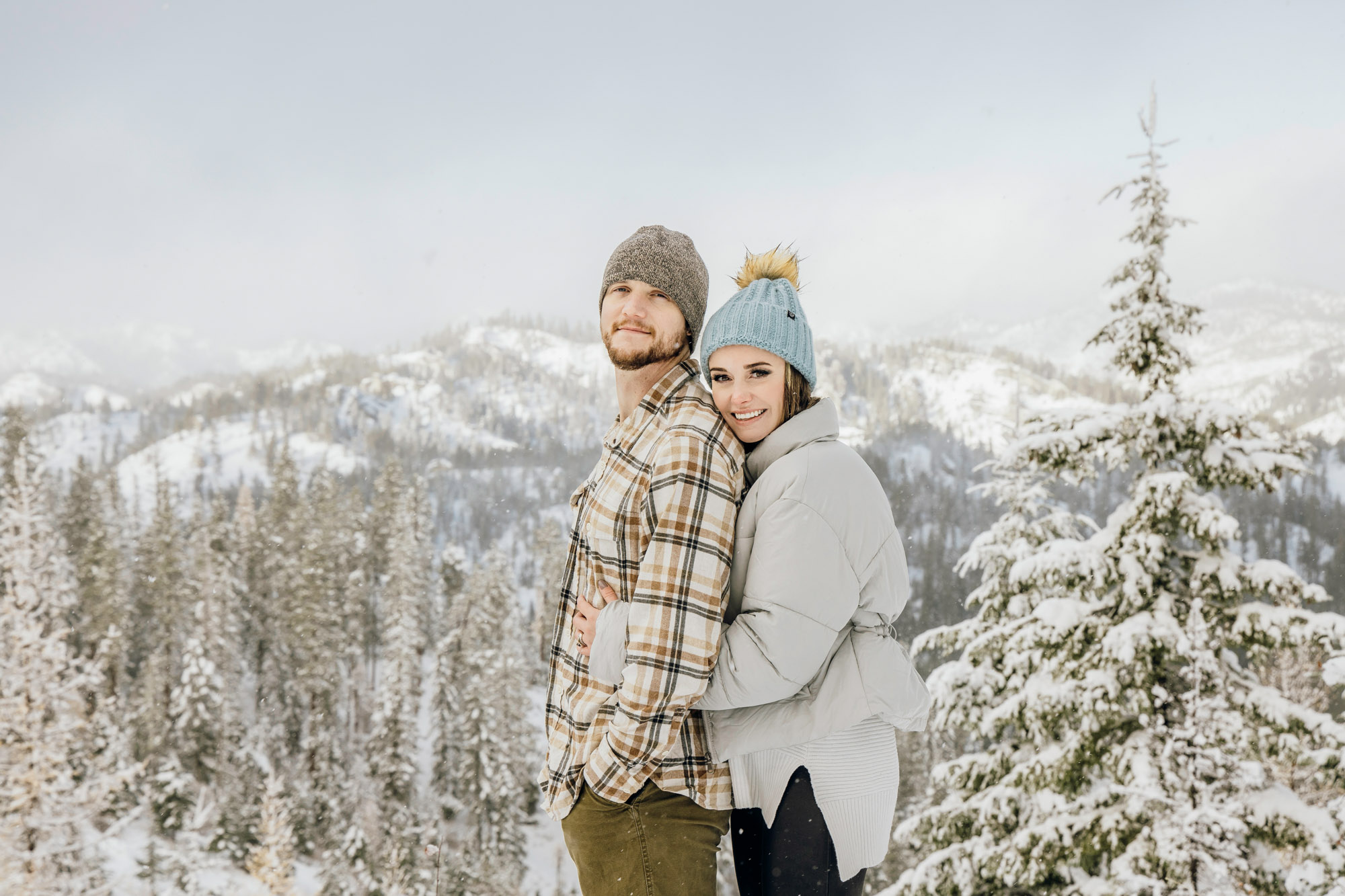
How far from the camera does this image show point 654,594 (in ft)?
7.11

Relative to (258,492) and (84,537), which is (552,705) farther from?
(258,492)

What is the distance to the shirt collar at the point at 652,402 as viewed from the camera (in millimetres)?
2689

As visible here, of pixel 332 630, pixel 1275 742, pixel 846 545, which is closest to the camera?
pixel 846 545

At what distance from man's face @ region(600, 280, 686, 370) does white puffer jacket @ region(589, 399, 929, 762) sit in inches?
26.9

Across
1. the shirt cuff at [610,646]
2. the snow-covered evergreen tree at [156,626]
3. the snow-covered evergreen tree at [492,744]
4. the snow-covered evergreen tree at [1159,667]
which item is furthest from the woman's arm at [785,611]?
the snow-covered evergreen tree at [156,626]

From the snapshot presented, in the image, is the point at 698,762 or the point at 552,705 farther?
the point at 552,705

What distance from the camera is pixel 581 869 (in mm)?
2455

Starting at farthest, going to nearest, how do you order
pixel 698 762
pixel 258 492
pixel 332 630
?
pixel 258 492
pixel 332 630
pixel 698 762

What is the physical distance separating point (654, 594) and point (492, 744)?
34649mm

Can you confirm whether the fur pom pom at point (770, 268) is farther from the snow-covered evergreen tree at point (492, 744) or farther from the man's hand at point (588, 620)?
the snow-covered evergreen tree at point (492, 744)

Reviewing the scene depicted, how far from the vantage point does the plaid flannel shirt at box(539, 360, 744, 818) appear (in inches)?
84.1

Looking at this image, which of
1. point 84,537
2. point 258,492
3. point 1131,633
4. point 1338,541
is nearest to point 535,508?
point 258,492

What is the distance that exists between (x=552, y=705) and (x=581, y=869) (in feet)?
1.72

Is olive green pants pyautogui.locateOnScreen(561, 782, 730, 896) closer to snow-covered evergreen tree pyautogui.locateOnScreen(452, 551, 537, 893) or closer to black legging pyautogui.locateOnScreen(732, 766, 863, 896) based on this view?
black legging pyautogui.locateOnScreen(732, 766, 863, 896)
